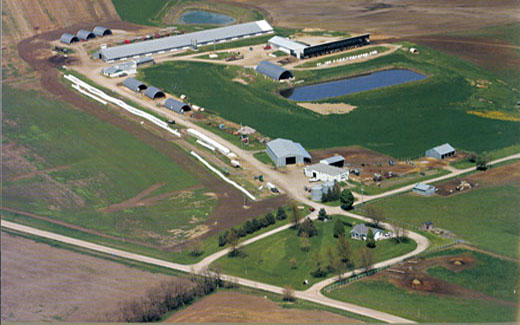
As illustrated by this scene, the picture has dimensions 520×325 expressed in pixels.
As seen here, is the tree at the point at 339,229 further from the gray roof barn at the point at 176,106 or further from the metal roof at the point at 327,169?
the gray roof barn at the point at 176,106

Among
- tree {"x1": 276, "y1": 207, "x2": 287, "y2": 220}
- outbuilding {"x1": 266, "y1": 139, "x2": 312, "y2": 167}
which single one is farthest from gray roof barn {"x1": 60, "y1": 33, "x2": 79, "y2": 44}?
tree {"x1": 276, "y1": 207, "x2": 287, "y2": 220}

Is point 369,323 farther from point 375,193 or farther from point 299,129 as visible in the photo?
point 299,129

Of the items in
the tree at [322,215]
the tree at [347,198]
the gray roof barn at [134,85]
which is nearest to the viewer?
the tree at [322,215]

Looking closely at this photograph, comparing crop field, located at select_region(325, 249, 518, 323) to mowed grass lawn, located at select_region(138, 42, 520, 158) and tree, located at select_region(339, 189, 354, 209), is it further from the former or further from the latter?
mowed grass lawn, located at select_region(138, 42, 520, 158)

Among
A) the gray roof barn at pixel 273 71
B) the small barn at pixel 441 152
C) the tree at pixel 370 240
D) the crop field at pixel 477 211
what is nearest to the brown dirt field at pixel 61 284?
the tree at pixel 370 240

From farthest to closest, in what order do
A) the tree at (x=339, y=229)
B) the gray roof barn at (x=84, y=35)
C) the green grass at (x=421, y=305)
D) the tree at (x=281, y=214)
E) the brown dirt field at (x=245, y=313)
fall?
the gray roof barn at (x=84, y=35) → the tree at (x=281, y=214) → the tree at (x=339, y=229) → the green grass at (x=421, y=305) → the brown dirt field at (x=245, y=313)

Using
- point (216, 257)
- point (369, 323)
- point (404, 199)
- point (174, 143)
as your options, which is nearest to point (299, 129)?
point (174, 143)

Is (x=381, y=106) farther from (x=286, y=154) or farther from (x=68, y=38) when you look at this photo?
(x=68, y=38)
